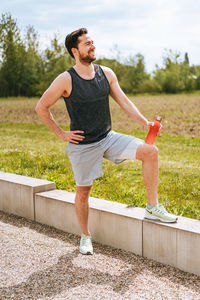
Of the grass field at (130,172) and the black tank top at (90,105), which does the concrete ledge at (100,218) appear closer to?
the grass field at (130,172)

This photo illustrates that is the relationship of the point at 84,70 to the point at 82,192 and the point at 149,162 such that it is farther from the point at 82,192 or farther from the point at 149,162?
the point at 82,192

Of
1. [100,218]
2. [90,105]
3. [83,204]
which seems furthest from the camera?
[100,218]

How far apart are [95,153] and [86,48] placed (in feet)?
3.00

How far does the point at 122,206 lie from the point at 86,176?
2.05 feet

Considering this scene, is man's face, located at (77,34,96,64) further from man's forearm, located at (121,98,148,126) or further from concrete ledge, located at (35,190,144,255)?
concrete ledge, located at (35,190,144,255)

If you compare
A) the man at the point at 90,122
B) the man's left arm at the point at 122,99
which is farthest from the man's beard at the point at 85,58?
the man's left arm at the point at 122,99

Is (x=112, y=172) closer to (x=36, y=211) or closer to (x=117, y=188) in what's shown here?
(x=117, y=188)

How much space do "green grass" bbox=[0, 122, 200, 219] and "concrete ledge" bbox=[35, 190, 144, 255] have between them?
0.43 metres

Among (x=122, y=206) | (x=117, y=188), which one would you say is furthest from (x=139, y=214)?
(x=117, y=188)

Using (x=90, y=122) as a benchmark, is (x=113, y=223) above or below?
below

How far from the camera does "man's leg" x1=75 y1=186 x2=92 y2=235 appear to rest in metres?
3.66

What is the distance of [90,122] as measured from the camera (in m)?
3.46

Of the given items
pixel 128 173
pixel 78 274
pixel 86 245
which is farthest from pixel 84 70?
pixel 128 173

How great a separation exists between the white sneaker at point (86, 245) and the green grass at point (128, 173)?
689 mm
